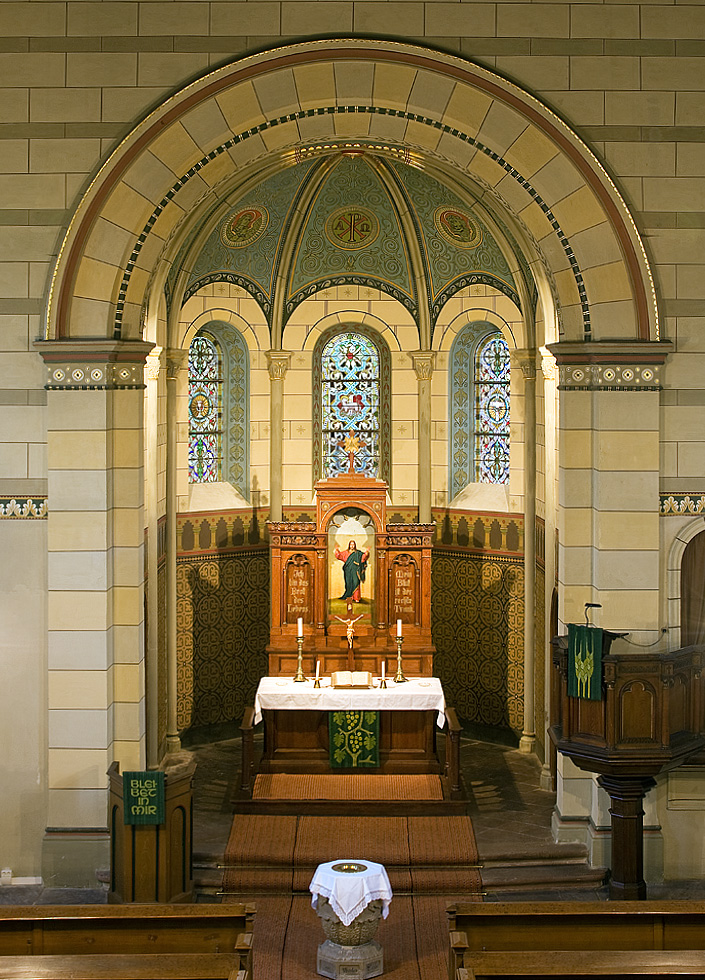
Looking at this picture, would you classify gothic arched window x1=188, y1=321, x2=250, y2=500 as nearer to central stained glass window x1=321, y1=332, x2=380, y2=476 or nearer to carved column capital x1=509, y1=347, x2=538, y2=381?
central stained glass window x1=321, y1=332, x2=380, y2=476

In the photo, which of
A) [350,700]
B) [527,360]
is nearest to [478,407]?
[527,360]

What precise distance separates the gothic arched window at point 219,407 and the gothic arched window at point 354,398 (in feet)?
3.07

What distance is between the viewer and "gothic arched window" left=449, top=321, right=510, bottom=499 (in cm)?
1600

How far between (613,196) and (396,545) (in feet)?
16.9

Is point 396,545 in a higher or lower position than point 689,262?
lower

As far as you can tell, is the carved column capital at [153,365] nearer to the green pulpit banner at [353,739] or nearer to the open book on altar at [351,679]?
the open book on altar at [351,679]

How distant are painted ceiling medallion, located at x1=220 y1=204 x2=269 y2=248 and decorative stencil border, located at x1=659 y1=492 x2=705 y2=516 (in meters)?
6.25

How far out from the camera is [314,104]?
11.7 m

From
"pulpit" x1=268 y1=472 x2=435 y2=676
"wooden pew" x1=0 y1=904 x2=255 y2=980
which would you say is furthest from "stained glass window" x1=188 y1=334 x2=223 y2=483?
"wooden pew" x1=0 y1=904 x2=255 y2=980

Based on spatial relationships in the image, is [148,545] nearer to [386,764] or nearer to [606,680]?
[386,764]

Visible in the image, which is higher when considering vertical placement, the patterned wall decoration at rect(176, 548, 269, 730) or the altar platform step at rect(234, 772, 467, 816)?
the patterned wall decoration at rect(176, 548, 269, 730)

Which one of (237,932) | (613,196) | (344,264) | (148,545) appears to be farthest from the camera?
(344,264)

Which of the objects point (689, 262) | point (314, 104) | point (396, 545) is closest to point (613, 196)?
point (689, 262)

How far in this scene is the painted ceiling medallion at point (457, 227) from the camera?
15234 mm
